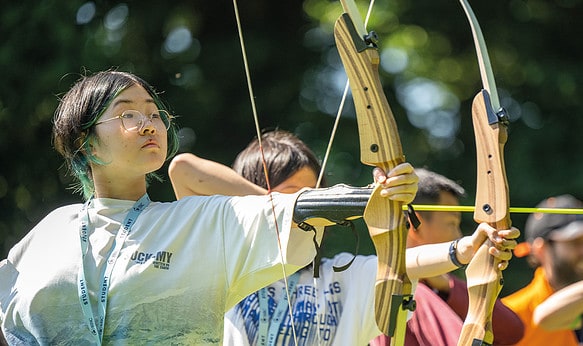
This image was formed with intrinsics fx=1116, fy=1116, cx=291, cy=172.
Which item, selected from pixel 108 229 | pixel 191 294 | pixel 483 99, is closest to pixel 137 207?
pixel 108 229

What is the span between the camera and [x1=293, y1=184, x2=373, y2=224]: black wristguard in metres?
2.17

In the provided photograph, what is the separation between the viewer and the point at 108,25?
20.3ft

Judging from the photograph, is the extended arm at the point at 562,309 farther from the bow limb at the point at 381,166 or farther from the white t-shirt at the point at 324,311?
the bow limb at the point at 381,166

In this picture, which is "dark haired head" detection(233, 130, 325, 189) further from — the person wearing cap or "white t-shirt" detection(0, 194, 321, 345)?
the person wearing cap

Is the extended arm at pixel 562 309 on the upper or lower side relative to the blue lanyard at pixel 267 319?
upper

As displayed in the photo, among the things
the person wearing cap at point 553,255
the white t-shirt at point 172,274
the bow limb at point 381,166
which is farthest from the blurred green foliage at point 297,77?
the bow limb at point 381,166

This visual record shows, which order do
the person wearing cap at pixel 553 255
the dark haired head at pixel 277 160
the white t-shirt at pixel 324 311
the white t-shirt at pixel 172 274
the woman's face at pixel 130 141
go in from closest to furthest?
1. the white t-shirt at pixel 172 274
2. the woman's face at pixel 130 141
3. the white t-shirt at pixel 324 311
4. the dark haired head at pixel 277 160
5. the person wearing cap at pixel 553 255

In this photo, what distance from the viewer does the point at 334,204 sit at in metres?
2.16

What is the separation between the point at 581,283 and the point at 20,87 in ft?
11.6

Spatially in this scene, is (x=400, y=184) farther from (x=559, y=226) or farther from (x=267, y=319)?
(x=559, y=226)

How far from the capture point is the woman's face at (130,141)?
2.40m

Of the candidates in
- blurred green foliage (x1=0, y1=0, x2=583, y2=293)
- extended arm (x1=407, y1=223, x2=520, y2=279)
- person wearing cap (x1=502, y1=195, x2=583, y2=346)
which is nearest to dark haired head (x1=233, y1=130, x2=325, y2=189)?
extended arm (x1=407, y1=223, x2=520, y2=279)

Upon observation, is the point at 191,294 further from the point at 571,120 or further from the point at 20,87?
the point at 571,120

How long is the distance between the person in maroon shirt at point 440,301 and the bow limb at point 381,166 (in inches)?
29.0
